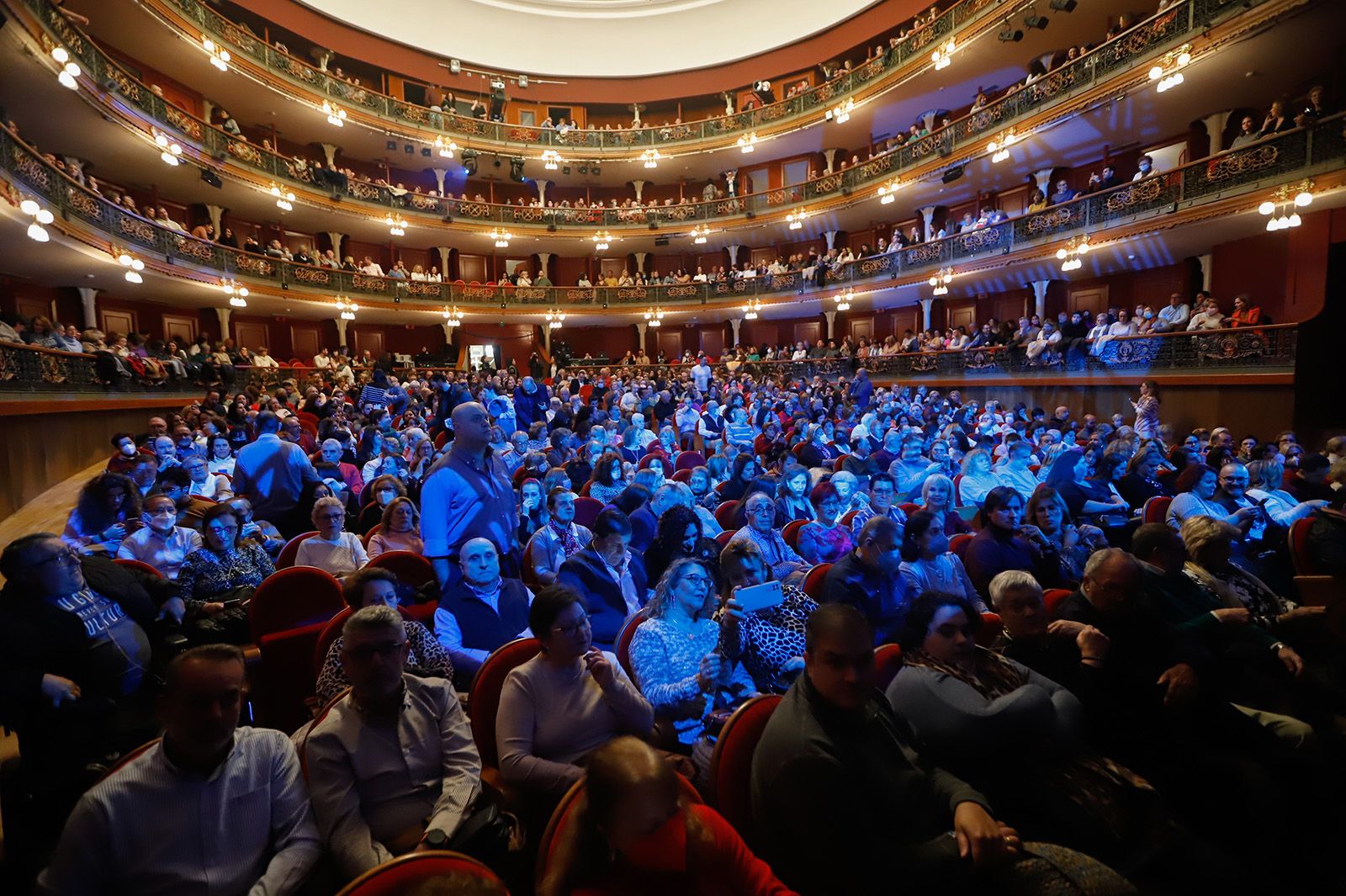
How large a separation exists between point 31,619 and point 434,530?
4.78ft

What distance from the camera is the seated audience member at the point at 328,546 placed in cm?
369

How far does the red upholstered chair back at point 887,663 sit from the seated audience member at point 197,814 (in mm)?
1840

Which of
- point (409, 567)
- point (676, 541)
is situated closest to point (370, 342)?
point (409, 567)

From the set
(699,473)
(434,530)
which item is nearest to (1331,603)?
(699,473)

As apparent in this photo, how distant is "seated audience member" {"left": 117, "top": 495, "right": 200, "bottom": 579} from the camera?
3641 millimetres

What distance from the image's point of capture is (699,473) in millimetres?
5340

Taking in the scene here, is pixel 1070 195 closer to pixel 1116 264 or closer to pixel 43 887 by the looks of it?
pixel 1116 264

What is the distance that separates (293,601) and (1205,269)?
15812 millimetres

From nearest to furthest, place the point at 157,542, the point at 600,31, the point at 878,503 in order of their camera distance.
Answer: the point at 157,542 < the point at 878,503 < the point at 600,31

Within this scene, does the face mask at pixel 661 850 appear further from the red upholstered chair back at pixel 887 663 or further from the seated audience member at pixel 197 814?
the red upholstered chair back at pixel 887 663

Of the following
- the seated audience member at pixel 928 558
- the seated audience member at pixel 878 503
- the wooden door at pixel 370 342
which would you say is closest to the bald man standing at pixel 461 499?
the seated audience member at pixel 928 558

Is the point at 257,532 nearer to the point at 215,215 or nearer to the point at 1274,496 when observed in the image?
the point at 1274,496

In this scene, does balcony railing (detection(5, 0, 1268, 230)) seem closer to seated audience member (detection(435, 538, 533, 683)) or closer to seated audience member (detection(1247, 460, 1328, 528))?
seated audience member (detection(1247, 460, 1328, 528))

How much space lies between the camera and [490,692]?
2.26 meters
